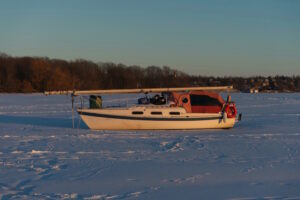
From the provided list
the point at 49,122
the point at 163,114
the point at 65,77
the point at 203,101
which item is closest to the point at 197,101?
the point at 203,101

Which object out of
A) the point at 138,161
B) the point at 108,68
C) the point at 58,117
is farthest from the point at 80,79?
the point at 138,161

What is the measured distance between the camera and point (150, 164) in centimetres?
915

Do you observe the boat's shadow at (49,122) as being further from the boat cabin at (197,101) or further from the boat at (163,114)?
the boat cabin at (197,101)

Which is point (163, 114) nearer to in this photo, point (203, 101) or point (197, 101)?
point (197, 101)

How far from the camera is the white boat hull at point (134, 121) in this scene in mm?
15633

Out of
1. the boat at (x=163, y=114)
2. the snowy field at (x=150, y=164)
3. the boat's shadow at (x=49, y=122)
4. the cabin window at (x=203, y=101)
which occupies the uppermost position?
the cabin window at (x=203, y=101)

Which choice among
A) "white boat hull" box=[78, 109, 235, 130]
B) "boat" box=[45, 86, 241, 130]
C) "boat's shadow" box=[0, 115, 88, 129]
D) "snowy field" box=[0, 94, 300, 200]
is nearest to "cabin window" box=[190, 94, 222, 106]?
"boat" box=[45, 86, 241, 130]

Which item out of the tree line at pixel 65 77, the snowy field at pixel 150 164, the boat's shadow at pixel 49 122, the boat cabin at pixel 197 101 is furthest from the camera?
the tree line at pixel 65 77

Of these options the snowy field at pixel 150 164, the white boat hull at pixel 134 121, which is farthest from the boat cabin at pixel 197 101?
the snowy field at pixel 150 164

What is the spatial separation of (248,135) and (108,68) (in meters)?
84.5

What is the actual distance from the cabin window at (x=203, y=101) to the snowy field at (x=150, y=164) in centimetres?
111

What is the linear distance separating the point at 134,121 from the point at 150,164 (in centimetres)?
654

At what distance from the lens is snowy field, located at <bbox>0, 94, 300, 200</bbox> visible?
6824 mm

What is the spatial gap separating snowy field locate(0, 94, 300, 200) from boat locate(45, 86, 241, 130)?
1.94ft
